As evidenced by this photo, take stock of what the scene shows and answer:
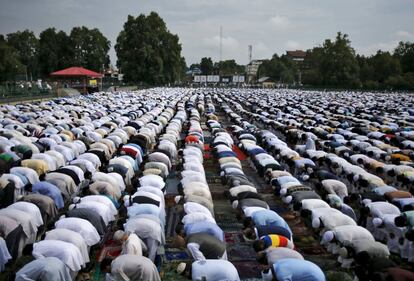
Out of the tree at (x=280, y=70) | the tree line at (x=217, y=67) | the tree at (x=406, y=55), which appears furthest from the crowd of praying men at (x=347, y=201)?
the tree line at (x=217, y=67)

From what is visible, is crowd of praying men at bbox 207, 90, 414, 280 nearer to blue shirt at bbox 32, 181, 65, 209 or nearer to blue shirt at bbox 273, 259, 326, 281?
blue shirt at bbox 273, 259, 326, 281

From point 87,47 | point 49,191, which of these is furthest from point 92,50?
point 49,191

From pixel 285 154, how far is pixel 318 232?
4.95 meters

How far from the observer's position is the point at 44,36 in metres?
56.8

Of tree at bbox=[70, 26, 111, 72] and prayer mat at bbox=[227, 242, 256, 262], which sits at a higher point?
tree at bbox=[70, 26, 111, 72]

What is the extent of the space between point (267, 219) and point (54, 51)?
57.0 meters

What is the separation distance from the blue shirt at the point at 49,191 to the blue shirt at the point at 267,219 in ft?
11.7

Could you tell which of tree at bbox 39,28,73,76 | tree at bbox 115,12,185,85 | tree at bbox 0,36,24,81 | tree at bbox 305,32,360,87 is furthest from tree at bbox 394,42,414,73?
tree at bbox 0,36,24,81

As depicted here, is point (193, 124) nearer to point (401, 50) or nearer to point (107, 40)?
point (107, 40)

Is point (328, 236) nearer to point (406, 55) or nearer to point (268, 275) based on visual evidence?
point (268, 275)

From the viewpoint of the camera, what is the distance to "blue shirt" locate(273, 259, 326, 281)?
4625 millimetres

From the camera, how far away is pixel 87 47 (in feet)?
191

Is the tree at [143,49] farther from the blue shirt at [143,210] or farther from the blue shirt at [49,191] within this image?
the blue shirt at [143,210]

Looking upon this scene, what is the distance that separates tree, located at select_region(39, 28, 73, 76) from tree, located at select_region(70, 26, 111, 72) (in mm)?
816
